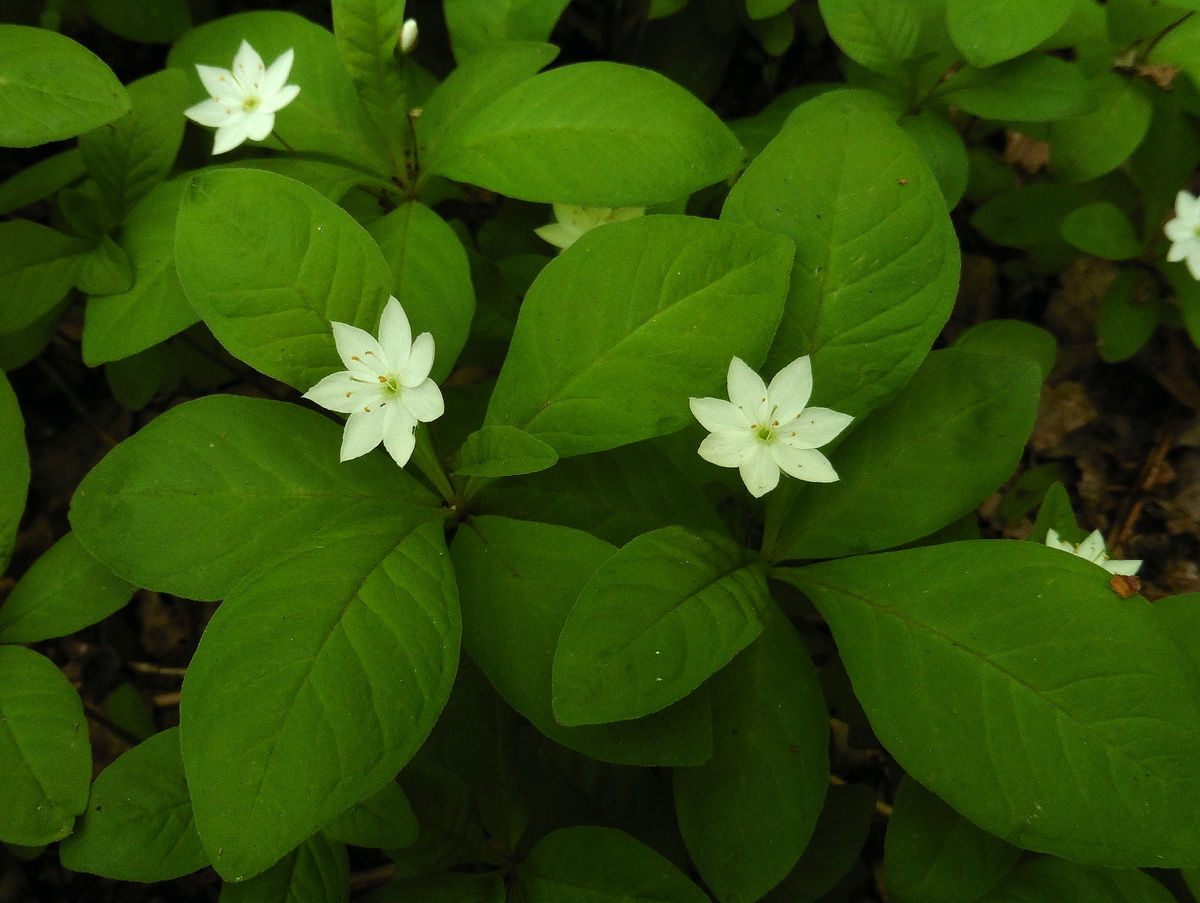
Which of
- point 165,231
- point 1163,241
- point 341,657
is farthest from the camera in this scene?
point 1163,241

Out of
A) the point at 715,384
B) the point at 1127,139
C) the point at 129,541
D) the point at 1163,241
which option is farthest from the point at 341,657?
the point at 1163,241

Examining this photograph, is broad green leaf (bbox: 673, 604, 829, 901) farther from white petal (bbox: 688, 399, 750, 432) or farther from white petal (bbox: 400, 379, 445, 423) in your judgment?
white petal (bbox: 400, 379, 445, 423)

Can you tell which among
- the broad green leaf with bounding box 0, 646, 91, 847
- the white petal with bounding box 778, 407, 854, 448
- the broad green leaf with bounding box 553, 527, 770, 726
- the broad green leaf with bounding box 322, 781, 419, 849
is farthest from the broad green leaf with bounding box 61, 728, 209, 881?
the white petal with bounding box 778, 407, 854, 448

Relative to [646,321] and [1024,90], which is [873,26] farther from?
[646,321]

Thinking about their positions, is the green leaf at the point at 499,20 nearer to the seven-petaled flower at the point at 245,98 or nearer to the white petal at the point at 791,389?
the seven-petaled flower at the point at 245,98

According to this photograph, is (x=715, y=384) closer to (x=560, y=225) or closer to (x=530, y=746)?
(x=560, y=225)

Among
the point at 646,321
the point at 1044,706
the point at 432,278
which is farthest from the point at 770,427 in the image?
the point at 432,278
